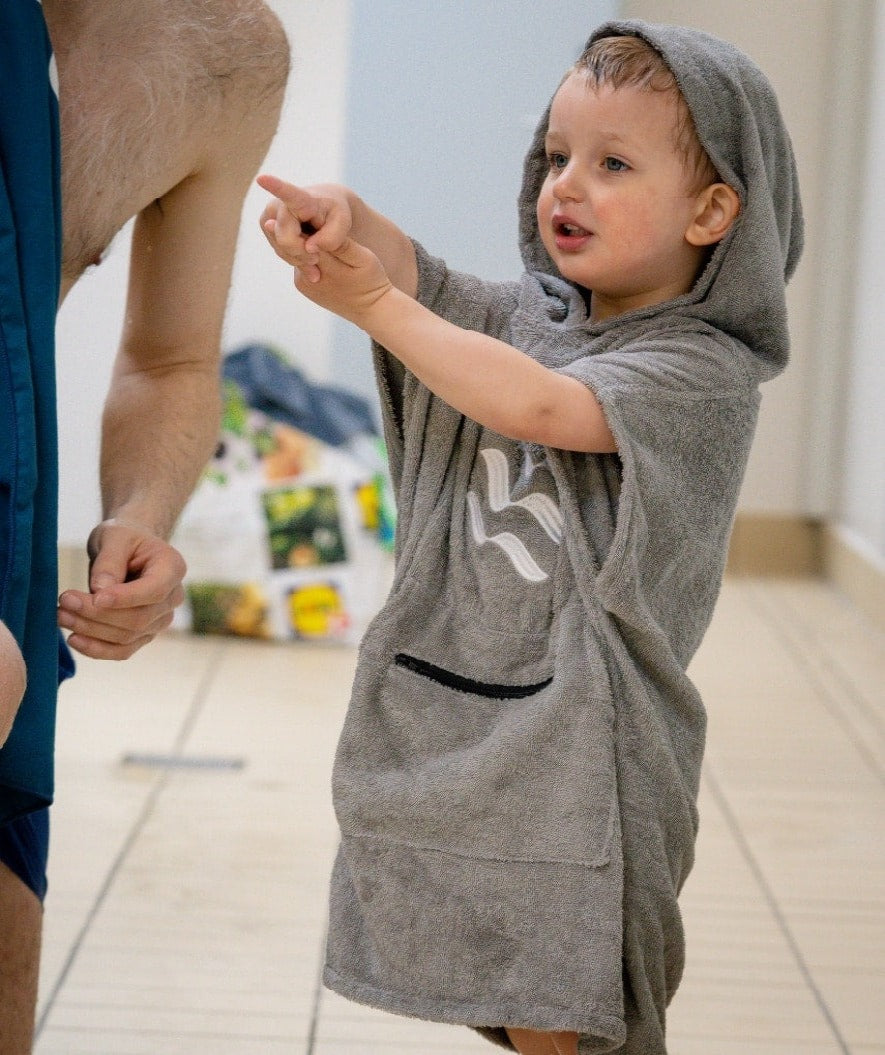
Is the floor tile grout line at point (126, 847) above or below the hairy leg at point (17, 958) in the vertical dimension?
below

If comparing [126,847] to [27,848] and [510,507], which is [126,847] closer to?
[27,848]

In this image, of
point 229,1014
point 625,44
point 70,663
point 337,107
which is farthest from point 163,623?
point 337,107

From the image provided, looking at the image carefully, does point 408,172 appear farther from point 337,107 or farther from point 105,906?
point 105,906

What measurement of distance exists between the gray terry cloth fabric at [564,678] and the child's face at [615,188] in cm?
3

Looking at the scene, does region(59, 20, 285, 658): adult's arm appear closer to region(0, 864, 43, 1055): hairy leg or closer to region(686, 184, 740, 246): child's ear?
region(0, 864, 43, 1055): hairy leg

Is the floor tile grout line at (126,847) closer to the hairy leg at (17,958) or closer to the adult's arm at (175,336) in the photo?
the hairy leg at (17,958)

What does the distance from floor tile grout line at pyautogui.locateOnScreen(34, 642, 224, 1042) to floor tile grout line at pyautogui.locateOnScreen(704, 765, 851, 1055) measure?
888 millimetres

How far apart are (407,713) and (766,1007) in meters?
0.93

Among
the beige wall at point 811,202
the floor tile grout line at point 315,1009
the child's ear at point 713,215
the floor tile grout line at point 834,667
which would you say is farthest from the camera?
the beige wall at point 811,202

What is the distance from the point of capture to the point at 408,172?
4023 mm

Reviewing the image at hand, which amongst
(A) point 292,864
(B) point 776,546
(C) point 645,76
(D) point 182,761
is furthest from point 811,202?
(C) point 645,76

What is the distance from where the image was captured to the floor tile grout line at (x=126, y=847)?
1775 mm

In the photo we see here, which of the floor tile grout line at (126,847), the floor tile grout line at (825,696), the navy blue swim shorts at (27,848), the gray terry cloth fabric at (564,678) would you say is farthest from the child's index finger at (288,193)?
the floor tile grout line at (825,696)

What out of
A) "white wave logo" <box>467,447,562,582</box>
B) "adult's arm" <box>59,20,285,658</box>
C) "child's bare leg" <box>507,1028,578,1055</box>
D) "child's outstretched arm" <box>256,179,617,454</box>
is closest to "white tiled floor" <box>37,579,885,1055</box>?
"child's bare leg" <box>507,1028,578,1055</box>
